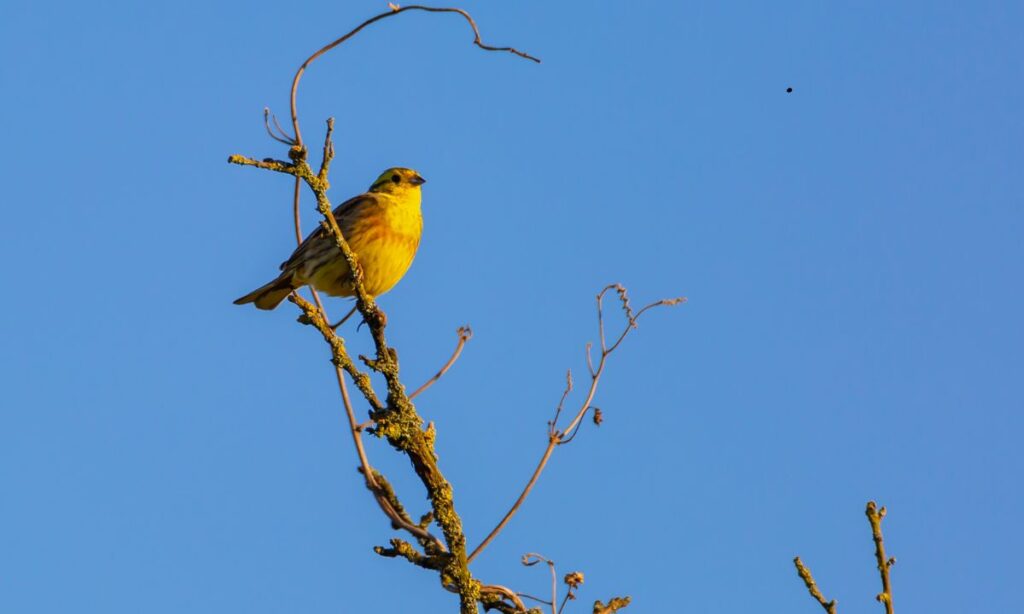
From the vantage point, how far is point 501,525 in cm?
357

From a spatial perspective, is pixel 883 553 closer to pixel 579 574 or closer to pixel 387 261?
pixel 579 574

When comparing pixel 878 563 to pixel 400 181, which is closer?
pixel 878 563

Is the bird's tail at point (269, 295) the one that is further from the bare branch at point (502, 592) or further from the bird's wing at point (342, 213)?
the bare branch at point (502, 592)

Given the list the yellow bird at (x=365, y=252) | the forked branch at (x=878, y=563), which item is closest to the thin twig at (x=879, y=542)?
the forked branch at (x=878, y=563)

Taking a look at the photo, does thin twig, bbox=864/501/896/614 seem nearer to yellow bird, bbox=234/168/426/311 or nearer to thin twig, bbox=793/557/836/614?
thin twig, bbox=793/557/836/614

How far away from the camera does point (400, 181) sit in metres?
8.20

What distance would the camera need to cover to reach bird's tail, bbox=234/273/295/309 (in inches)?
303

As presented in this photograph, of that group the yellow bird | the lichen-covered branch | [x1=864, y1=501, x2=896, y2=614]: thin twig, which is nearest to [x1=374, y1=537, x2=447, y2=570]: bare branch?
the lichen-covered branch

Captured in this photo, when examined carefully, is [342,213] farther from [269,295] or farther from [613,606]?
[613,606]

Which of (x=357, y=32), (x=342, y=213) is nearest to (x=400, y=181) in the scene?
(x=342, y=213)

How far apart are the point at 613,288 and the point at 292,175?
150 centimetres

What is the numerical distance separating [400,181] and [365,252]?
88 centimetres

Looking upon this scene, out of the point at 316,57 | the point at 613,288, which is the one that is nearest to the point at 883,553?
the point at 613,288

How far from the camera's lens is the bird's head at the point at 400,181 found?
8148 mm
